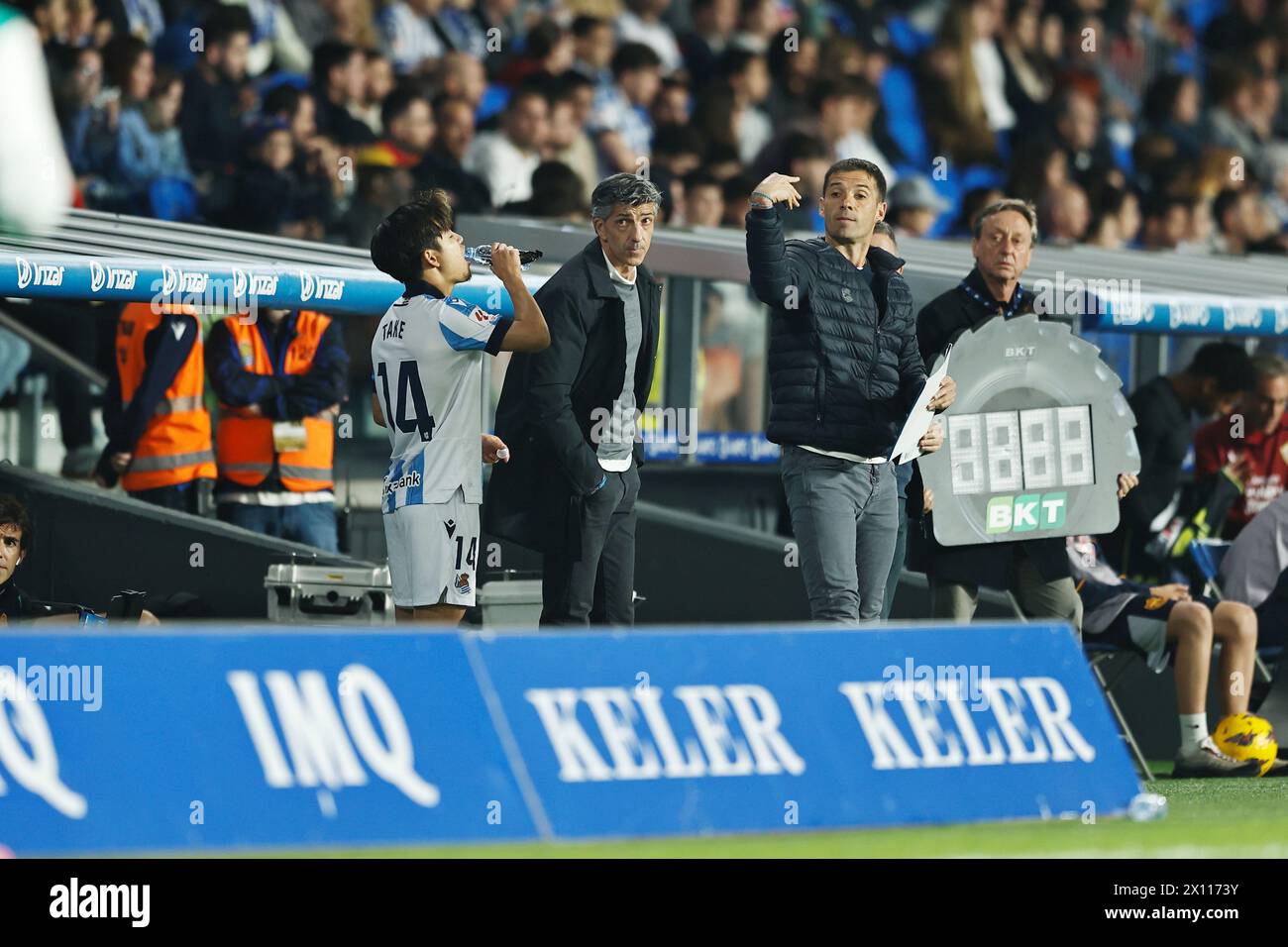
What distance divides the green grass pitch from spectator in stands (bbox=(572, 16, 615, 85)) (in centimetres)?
818

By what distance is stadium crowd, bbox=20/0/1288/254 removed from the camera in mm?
11227

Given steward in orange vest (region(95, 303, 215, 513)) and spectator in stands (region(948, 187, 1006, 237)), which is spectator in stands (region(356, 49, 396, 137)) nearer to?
steward in orange vest (region(95, 303, 215, 513))

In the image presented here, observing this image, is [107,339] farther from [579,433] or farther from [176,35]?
[579,433]

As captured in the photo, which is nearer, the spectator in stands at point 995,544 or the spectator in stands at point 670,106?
the spectator in stands at point 995,544

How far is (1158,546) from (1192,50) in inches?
414

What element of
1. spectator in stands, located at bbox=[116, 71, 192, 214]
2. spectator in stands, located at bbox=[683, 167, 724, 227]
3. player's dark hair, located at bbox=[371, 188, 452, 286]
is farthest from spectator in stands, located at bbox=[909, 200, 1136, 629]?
spectator in stands, located at bbox=[116, 71, 192, 214]

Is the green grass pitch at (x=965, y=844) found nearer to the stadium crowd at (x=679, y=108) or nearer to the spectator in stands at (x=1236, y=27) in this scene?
the stadium crowd at (x=679, y=108)

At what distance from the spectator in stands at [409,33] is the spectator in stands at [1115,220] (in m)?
4.37

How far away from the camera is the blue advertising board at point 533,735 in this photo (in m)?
5.39

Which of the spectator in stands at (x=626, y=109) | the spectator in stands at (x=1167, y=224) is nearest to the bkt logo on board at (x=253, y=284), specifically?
the spectator in stands at (x=626, y=109)

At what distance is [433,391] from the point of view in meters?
6.93

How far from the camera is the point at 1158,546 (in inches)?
394

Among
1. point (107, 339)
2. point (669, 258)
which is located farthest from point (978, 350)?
point (107, 339)
